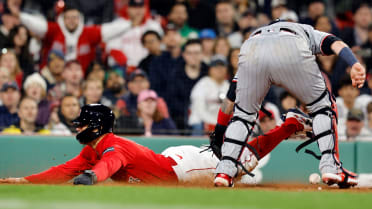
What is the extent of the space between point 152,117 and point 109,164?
9.28 feet

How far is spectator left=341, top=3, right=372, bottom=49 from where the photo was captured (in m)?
8.67

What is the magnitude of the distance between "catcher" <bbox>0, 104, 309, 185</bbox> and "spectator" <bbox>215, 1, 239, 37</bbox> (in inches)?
151

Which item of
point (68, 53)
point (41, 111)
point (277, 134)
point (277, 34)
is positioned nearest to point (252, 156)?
point (277, 134)

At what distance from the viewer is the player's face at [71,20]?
26.2 feet

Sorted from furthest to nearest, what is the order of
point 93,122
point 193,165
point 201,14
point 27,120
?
point 201,14 → point 27,120 → point 193,165 → point 93,122

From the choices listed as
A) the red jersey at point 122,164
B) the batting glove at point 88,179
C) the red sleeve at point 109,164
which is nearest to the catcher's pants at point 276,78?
the red jersey at point 122,164

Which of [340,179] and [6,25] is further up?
[6,25]

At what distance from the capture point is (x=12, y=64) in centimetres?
756

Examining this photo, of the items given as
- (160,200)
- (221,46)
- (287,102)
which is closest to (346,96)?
(287,102)

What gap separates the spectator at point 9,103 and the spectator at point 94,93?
0.83 meters

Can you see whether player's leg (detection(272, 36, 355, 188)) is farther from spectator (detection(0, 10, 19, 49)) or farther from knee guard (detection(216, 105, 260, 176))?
spectator (detection(0, 10, 19, 49))

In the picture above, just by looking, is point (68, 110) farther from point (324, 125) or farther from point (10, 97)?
point (324, 125)

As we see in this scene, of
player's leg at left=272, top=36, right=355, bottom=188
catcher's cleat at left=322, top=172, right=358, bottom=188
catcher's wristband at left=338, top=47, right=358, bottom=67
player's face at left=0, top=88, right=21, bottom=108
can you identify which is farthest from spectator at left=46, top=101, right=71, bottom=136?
catcher's wristband at left=338, top=47, right=358, bottom=67

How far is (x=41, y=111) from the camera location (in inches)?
277
